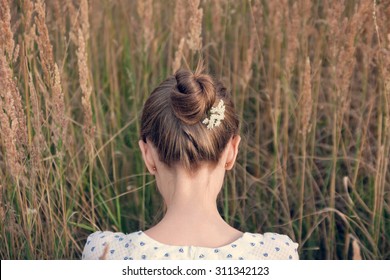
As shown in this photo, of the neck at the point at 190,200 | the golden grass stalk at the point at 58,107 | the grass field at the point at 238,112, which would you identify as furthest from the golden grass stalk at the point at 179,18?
the neck at the point at 190,200

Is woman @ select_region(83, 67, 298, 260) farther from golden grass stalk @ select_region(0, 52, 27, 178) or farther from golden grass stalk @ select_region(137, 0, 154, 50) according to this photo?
golden grass stalk @ select_region(137, 0, 154, 50)

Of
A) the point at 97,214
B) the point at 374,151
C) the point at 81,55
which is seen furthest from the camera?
the point at 374,151

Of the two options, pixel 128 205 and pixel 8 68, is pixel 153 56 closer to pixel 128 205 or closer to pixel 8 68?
pixel 128 205

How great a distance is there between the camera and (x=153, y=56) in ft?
7.67

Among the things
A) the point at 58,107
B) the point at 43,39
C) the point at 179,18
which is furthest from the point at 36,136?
the point at 179,18

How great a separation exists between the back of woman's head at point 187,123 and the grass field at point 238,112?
35 cm

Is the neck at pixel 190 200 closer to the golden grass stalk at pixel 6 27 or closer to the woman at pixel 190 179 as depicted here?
the woman at pixel 190 179

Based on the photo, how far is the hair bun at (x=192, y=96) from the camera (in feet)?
4.91

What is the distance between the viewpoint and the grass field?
6.13 ft

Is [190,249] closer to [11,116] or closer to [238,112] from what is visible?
[11,116]

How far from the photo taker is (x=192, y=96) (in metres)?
1.51

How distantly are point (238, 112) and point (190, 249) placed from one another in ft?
3.00
